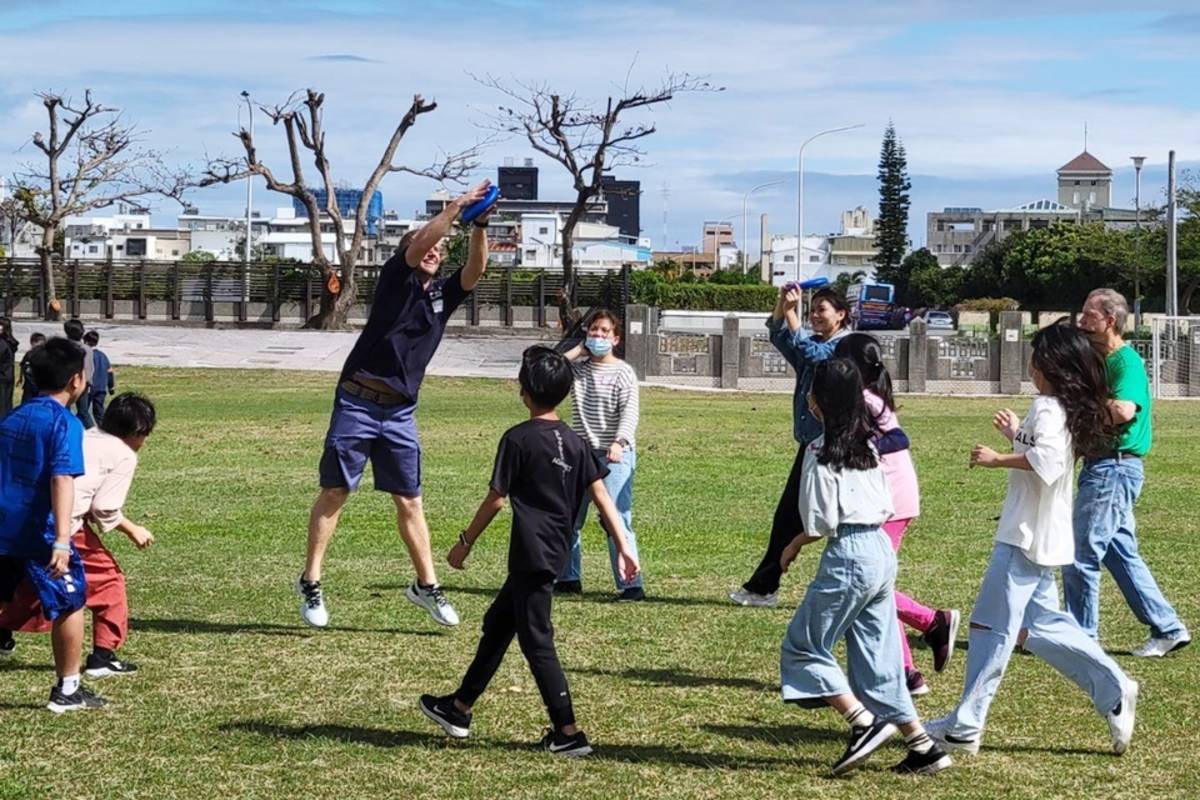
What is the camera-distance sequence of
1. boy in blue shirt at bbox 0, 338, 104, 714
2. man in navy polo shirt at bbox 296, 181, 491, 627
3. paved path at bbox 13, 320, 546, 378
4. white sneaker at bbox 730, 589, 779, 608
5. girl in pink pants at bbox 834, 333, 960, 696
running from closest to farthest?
boy in blue shirt at bbox 0, 338, 104, 714, girl in pink pants at bbox 834, 333, 960, 696, man in navy polo shirt at bbox 296, 181, 491, 627, white sneaker at bbox 730, 589, 779, 608, paved path at bbox 13, 320, 546, 378

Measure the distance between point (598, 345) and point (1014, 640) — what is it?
3.83m

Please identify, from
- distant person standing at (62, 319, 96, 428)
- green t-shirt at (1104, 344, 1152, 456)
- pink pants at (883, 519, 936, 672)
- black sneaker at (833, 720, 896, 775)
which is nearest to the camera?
black sneaker at (833, 720, 896, 775)

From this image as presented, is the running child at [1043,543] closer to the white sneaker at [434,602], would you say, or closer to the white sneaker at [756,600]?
the white sneaker at [434,602]

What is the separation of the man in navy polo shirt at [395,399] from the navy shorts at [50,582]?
1776 millimetres

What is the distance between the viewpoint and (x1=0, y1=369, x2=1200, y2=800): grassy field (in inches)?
237

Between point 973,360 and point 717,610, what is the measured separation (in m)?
28.7

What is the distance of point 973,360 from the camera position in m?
37.1

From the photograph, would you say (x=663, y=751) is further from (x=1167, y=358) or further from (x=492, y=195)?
(x=1167, y=358)

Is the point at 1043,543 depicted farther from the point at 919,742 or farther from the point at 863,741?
the point at 863,741

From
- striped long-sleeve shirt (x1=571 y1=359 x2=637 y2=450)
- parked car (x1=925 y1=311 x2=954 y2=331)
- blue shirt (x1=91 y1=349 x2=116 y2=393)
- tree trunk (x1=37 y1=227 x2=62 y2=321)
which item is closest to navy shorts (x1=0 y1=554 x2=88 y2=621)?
striped long-sleeve shirt (x1=571 y1=359 x2=637 y2=450)

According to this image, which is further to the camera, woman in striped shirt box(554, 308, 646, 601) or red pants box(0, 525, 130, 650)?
woman in striped shirt box(554, 308, 646, 601)

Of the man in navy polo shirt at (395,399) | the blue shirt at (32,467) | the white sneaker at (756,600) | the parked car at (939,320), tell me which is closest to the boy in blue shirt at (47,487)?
the blue shirt at (32,467)

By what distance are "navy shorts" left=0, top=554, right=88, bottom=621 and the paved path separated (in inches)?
1210

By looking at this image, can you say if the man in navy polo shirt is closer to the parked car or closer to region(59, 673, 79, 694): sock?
region(59, 673, 79, 694): sock
